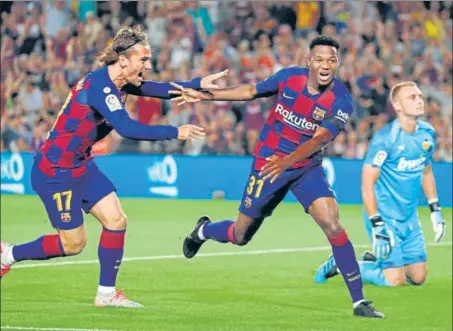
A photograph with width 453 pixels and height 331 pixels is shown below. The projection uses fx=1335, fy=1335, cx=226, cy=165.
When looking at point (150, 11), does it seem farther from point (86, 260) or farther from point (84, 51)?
point (86, 260)

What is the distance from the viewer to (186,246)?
12852mm

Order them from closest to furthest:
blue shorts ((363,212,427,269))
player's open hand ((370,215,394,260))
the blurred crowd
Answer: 1. player's open hand ((370,215,394,260))
2. blue shorts ((363,212,427,269))
3. the blurred crowd

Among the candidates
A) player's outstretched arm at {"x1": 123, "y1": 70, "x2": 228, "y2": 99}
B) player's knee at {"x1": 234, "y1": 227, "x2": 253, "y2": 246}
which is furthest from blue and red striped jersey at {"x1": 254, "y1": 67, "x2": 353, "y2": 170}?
player's knee at {"x1": 234, "y1": 227, "x2": 253, "y2": 246}

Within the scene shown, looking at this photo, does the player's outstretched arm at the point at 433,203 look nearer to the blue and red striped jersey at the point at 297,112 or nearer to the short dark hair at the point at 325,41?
the blue and red striped jersey at the point at 297,112

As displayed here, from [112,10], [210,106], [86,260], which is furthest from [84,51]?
[86,260]

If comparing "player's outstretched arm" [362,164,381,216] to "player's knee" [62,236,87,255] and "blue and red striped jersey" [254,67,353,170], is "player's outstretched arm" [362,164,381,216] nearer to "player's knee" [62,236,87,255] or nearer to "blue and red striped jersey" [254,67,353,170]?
"blue and red striped jersey" [254,67,353,170]

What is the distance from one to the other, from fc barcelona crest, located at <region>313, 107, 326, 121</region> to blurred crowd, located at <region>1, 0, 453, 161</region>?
11.8 m

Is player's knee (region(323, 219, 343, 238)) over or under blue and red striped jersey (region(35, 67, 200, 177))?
under

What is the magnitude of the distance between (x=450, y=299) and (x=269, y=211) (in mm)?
2093

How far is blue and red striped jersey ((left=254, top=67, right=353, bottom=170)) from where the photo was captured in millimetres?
11016

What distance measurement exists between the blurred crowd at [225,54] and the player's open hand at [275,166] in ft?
38.8

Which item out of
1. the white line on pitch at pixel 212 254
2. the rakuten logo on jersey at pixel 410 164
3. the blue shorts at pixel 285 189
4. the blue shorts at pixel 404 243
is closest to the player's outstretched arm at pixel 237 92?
the blue shorts at pixel 285 189

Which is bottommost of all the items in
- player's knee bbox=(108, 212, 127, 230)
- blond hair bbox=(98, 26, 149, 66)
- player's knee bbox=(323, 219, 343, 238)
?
player's knee bbox=(108, 212, 127, 230)

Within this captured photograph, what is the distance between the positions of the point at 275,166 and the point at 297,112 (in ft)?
1.70
